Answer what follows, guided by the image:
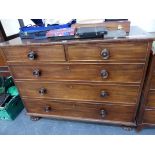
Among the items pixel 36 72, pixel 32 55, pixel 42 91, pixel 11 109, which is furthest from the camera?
pixel 11 109

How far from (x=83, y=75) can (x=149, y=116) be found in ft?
2.13

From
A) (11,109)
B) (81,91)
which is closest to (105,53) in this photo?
(81,91)

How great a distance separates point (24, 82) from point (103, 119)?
2.61 ft

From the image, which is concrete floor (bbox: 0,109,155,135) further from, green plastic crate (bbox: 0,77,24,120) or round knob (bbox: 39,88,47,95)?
round knob (bbox: 39,88,47,95)

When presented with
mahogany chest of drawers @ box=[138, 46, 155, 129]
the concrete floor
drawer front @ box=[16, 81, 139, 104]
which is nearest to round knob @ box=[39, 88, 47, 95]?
drawer front @ box=[16, 81, 139, 104]

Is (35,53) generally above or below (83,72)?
above

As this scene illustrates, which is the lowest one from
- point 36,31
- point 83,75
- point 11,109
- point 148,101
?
point 11,109

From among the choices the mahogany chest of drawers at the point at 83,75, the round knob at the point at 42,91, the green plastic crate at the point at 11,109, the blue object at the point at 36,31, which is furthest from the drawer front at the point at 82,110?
the blue object at the point at 36,31

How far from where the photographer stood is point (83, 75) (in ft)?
3.94

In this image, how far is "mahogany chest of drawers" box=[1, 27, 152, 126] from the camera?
3.40 ft

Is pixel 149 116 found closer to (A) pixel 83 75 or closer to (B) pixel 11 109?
(A) pixel 83 75

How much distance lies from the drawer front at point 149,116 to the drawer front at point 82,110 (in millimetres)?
100

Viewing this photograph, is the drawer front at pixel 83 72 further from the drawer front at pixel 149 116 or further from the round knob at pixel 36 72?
the drawer front at pixel 149 116

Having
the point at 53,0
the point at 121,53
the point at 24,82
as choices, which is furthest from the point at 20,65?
the point at 121,53
